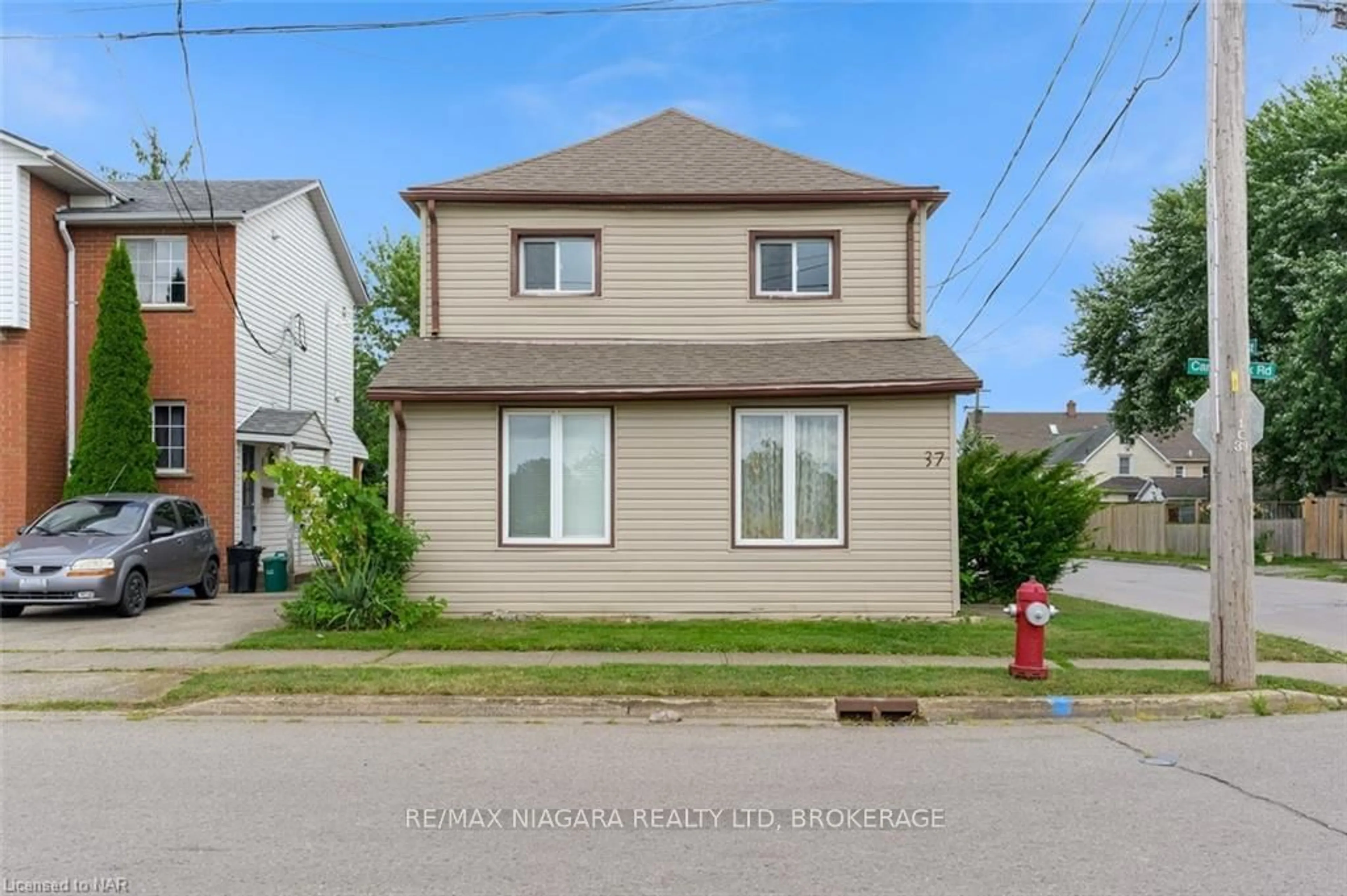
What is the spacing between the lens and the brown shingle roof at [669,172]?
45.1ft

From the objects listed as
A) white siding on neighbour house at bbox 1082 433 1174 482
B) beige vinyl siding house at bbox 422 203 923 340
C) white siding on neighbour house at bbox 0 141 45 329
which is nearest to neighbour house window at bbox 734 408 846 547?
beige vinyl siding house at bbox 422 203 923 340

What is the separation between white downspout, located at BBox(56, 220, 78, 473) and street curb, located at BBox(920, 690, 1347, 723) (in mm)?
16324

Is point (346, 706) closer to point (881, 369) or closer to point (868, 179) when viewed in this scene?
point (881, 369)

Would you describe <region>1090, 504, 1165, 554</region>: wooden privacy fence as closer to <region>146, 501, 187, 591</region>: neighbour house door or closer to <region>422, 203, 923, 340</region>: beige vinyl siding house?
<region>422, 203, 923, 340</region>: beige vinyl siding house

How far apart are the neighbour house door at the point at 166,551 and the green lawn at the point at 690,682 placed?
5515mm

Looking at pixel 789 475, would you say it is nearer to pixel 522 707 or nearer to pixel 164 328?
pixel 522 707

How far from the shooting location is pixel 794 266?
14.1 metres

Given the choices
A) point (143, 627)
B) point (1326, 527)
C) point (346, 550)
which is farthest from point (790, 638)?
point (1326, 527)

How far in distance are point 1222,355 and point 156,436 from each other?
56.4 feet

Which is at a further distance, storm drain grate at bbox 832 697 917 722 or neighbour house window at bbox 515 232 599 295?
neighbour house window at bbox 515 232 599 295

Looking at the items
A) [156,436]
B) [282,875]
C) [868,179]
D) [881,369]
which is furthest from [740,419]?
[156,436]

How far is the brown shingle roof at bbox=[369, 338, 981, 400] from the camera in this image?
40.7ft

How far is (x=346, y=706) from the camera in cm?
843

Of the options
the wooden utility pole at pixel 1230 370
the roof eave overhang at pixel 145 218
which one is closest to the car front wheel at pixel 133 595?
the roof eave overhang at pixel 145 218
